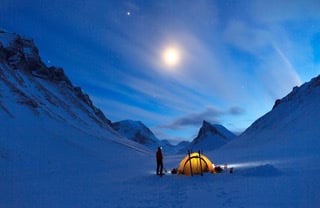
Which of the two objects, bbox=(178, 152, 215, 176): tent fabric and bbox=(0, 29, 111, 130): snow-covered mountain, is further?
bbox=(0, 29, 111, 130): snow-covered mountain

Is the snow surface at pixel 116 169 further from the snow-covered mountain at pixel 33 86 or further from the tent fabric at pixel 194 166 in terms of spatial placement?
the tent fabric at pixel 194 166

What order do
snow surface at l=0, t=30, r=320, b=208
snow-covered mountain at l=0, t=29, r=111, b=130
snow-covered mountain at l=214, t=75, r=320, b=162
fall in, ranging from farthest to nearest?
snow-covered mountain at l=214, t=75, r=320, b=162 < snow-covered mountain at l=0, t=29, r=111, b=130 < snow surface at l=0, t=30, r=320, b=208

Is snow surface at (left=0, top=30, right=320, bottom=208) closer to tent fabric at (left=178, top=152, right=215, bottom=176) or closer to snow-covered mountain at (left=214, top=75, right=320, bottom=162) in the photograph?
snow-covered mountain at (left=214, top=75, right=320, bottom=162)

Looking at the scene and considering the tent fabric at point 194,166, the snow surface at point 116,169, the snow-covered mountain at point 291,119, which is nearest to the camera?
the snow surface at point 116,169

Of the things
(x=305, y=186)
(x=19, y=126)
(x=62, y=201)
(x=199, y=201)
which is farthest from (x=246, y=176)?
(x=19, y=126)

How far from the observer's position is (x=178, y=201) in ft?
42.9

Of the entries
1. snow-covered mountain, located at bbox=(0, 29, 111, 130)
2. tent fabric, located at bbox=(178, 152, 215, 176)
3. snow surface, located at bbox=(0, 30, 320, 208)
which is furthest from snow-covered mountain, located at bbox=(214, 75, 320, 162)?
snow-covered mountain, located at bbox=(0, 29, 111, 130)

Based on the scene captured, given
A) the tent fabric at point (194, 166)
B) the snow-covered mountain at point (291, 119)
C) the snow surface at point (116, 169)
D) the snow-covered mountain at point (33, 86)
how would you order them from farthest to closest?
the snow-covered mountain at point (291, 119)
the snow-covered mountain at point (33, 86)
the tent fabric at point (194, 166)
the snow surface at point (116, 169)

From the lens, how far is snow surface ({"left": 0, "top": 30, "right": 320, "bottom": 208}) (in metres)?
13.4

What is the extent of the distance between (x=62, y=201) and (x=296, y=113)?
92.5 metres

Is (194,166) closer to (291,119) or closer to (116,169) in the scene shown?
(116,169)

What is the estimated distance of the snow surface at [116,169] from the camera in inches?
529

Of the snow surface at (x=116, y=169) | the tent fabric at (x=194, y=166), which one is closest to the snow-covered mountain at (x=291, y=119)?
the snow surface at (x=116, y=169)

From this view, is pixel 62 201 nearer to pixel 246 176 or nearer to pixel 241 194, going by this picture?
pixel 241 194
